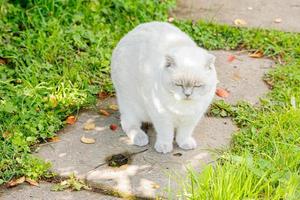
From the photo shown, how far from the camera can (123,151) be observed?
13.8 feet

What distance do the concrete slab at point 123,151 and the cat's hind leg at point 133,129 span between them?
0.05 metres

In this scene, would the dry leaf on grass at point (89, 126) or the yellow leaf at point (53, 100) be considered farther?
the yellow leaf at point (53, 100)

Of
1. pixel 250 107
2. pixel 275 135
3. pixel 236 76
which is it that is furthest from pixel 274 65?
pixel 275 135

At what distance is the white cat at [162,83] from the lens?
3.80m

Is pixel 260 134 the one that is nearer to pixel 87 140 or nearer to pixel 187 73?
pixel 187 73

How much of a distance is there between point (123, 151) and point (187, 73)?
32.6 inches

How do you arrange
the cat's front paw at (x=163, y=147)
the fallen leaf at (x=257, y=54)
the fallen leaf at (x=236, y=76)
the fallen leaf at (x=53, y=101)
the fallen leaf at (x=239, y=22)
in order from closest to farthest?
the cat's front paw at (x=163, y=147), the fallen leaf at (x=53, y=101), the fallen leaf at (x=236, y=76), the fallen leaf at (x=257, y=54), the fallen leaf at (x=239, y=22)

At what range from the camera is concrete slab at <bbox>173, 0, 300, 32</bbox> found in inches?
245

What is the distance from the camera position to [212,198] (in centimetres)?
334

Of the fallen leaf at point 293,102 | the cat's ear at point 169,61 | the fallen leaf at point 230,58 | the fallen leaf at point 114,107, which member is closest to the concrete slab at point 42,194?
the cat's ear at point 169,61

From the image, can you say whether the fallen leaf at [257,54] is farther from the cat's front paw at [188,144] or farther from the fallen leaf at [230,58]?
the cat's front paw at [188,144]

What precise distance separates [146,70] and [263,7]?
2.98m

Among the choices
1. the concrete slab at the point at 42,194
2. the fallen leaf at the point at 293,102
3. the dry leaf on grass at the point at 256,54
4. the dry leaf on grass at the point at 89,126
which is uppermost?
the dry leaf on grass at the point at 256,54

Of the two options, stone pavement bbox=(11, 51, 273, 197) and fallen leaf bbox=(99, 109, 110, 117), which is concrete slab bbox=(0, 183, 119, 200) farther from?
fallen leaf bbox=(99, 109, 110, 117)
